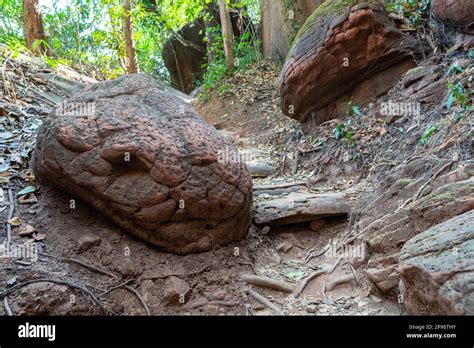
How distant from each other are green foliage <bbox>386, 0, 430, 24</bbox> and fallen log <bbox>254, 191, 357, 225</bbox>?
117 inches

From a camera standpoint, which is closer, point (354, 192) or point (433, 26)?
point (354, 192)

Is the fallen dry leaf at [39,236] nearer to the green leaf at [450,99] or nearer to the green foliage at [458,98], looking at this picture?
the green foliage at [458,98]

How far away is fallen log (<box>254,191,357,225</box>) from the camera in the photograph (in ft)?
14.7

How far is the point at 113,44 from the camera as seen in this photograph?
34.1 feet

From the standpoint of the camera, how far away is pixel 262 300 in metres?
3.51

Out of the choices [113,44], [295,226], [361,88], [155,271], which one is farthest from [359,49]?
[113,44]

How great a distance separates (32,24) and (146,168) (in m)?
6.40

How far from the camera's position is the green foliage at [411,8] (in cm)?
571

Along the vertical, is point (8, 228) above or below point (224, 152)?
below

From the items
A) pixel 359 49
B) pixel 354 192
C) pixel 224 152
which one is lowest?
pixel 354 192

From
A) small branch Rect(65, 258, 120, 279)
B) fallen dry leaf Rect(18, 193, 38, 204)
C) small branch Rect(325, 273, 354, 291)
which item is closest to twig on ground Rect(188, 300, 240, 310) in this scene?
small branch Rect(65, 258, 120, 279)

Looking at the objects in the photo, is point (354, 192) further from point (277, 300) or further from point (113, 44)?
point (113, 44)

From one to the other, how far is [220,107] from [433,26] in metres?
5.20
